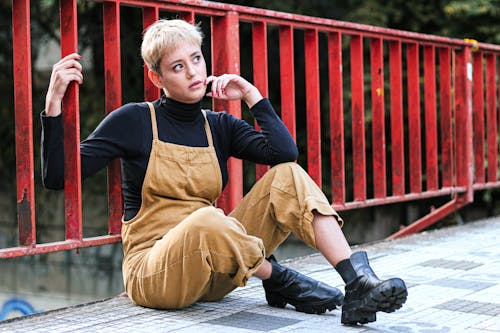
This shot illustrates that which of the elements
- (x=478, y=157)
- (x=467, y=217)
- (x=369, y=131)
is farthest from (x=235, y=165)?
(x=467, y=217)

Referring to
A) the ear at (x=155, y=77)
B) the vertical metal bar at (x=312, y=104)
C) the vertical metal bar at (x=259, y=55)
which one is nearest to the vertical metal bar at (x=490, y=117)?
the vertical metal bar at (x=312, y=104)

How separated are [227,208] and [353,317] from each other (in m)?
1.25

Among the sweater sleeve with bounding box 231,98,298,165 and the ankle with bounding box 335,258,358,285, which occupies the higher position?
the sweater sleeve with bounding box 231,98,298,165

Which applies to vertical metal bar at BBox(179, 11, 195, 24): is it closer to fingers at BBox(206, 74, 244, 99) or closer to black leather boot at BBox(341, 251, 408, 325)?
fingers at BBox(206, 74, 244, 99)

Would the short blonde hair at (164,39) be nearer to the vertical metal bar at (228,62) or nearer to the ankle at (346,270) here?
the vertical metal bar at (228,62)

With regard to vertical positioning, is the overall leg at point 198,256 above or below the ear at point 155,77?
below

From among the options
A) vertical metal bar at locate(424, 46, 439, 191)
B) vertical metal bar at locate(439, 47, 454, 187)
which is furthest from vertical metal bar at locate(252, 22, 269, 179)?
vertical metal bar at locate(439, 47, 454, 187)

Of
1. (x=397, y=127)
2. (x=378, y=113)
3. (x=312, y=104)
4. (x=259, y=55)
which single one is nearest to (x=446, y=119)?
(x=397, y=127)

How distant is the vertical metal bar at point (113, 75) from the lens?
137 inches

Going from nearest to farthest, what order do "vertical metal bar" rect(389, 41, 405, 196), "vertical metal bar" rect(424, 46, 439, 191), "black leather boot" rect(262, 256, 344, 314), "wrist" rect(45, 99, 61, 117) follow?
"wrist" rect(45, 99, 61, 117), "black leather boot" rect(262, 256, 344, 314), "vertical metal bar" rect(389, 41, 405, 196), "vertical metal bar" rect(424, 46, 439, 191)

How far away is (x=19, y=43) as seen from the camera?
3.15 m

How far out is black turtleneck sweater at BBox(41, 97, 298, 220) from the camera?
308 centimetres

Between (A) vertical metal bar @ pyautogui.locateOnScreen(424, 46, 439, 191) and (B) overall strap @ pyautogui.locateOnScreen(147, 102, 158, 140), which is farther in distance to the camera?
(A) vertical metal bar @ pyautogui.locateOnScreen(424, 46, 439, 191)

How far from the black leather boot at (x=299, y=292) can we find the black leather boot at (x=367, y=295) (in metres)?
0.20
